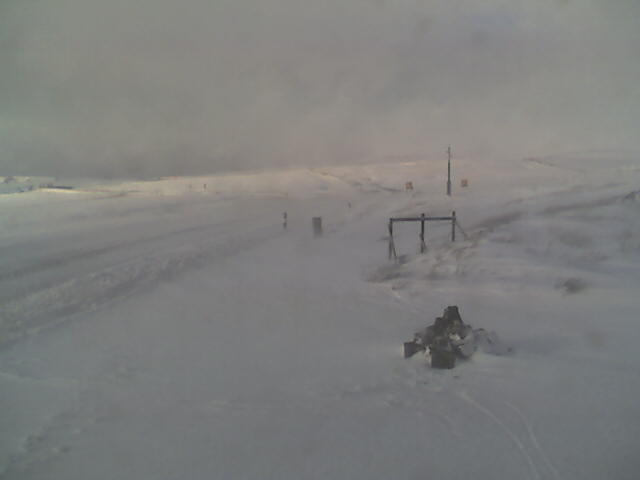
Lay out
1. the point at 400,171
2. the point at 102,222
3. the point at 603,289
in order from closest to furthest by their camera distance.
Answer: the point at 603,289
the point at 102,222
the point at 400,171

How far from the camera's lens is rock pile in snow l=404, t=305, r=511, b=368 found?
260 inches

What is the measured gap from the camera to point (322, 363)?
23.9ft

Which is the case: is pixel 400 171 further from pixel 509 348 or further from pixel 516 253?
pixel 509 348

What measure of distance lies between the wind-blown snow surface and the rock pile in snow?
0.73 ft

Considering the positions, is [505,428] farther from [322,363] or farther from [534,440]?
[322,363]

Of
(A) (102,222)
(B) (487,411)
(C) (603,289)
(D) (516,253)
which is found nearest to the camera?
(B) (487,411)

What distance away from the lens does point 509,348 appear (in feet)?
24.2

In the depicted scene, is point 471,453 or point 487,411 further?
point 487,411

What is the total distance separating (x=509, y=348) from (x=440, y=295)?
4.26m

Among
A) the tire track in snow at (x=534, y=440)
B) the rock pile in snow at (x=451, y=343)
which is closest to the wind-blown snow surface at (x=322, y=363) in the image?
the tire track in snow at (x=534, y=440)

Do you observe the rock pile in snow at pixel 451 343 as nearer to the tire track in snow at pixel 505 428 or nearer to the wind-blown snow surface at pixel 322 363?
the wind-blown snow surface at pixel 322 363

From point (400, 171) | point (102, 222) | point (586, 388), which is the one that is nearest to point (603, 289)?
point (586, 388)

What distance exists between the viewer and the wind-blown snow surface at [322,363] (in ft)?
14.4

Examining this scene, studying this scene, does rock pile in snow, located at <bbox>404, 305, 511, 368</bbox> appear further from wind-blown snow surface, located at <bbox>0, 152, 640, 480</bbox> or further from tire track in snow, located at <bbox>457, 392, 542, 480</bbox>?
tire track in snow, located at <bbox>457, 392, 542, 480</bbox>
